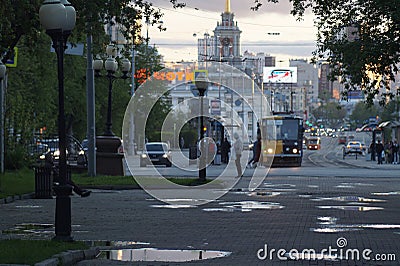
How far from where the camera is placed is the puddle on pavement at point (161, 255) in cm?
1266

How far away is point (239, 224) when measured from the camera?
1775 centimetres

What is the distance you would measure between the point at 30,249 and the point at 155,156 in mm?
44480

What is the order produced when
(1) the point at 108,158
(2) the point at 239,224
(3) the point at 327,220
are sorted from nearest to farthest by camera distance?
(2) the point at 239,224 → (3) the point at 327,220 → (1) the point at 108,158

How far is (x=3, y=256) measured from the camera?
11.4m

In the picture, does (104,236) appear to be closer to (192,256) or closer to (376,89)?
(192,256)

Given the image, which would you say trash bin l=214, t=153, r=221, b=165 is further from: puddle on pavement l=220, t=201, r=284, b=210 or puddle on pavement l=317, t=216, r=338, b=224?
puddle on pavement l=317, t=216, r=338, b=224

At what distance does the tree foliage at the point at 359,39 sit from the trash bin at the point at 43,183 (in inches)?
318

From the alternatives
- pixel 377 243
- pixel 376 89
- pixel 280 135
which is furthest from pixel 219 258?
pixel 280 135

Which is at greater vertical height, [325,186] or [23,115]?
[23,115]

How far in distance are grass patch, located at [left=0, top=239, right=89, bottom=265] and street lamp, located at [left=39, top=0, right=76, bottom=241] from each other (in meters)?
0.47

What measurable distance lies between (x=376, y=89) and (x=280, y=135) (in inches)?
1406

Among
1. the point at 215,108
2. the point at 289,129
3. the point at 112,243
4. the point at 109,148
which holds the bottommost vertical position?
the point at 112,243

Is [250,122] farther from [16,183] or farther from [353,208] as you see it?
[353,208]

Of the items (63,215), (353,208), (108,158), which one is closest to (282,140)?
(108,158)
